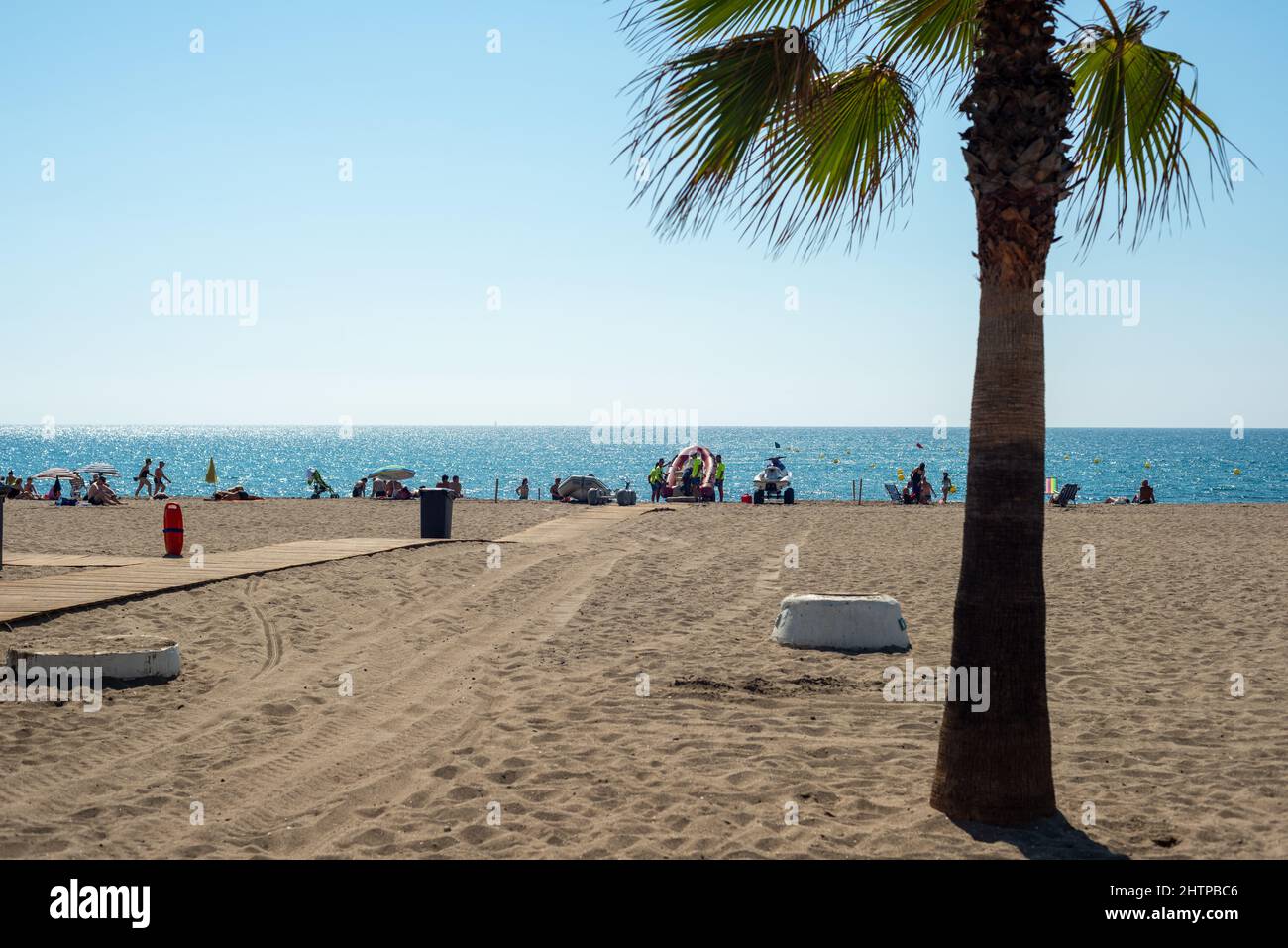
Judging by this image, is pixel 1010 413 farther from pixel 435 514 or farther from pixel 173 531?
pixel 435 514

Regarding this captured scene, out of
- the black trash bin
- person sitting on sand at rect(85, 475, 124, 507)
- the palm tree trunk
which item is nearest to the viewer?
the palm tree trunk

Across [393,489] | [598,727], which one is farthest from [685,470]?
[598,727]

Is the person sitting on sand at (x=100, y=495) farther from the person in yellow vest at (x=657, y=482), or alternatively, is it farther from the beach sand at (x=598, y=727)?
the beach sand at (x=598, y=727)

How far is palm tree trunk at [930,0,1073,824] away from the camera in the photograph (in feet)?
16.0

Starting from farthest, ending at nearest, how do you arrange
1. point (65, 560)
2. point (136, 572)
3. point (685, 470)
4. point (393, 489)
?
point (393, 489), point (685, 470), point (65, 560), point (136, 572)

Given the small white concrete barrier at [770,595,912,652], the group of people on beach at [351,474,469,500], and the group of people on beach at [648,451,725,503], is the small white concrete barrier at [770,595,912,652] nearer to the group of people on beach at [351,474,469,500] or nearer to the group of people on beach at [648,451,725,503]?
the group of people on beach at [648,451,725,503]

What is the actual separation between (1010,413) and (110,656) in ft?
22.2

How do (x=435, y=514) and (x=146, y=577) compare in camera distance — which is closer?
(x=146, y=577)

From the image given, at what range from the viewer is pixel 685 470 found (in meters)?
36.7

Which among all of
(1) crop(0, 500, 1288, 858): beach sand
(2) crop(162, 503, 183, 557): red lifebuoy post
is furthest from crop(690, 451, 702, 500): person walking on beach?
(2) crop(162, 503, 183, 557): red lifebuoy post

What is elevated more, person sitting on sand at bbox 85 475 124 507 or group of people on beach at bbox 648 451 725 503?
group of people on beach at bbox 648 451 725 503

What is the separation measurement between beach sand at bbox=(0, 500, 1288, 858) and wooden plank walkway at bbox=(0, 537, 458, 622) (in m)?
0.30

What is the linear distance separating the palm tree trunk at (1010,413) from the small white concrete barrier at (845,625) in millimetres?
4501
